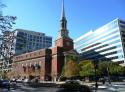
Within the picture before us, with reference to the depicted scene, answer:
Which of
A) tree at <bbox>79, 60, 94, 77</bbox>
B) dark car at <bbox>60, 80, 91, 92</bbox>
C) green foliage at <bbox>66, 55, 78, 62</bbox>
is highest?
green foliage at <bbox>66, 55, 78, 62</bbox>

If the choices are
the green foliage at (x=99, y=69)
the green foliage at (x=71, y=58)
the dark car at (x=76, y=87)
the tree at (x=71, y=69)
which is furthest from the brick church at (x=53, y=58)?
the dark car at (x=76, y=87)

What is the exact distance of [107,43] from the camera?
136 meters

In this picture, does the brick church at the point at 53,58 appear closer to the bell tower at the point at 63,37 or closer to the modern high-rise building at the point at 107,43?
the bell tower at the point at 63,37

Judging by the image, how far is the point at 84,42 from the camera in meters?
166

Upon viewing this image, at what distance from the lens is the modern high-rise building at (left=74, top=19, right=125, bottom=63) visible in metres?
125

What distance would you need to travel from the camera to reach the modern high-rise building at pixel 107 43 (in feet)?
411

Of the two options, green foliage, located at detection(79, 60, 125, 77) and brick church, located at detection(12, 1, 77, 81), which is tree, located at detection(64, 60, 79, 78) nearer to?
green foliage, located at detection(79, 60, 125, 77)

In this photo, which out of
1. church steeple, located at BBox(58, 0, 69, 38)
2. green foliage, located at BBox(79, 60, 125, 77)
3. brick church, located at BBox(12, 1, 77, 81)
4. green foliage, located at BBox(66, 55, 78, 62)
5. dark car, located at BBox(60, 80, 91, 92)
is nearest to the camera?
dark car, located at BBox(60, 80, 91, 92)

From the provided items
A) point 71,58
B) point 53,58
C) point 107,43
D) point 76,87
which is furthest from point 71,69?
point 107,43

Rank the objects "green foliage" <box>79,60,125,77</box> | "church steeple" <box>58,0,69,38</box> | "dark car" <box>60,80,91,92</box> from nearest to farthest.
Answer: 1. "dark car" <box>60,80,91,92</box>
2. "green foliage" <box>79,60,125,77</box>
3. "church steeple" <box>58,0,69,38</box>

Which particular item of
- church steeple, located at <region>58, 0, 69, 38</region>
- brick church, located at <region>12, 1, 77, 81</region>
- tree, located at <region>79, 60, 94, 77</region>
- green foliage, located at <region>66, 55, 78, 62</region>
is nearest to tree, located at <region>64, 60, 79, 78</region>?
tree, located at <region>79, 60, 94, 77</region>

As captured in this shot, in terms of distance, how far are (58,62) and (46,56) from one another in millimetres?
7820

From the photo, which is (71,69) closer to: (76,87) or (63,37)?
(63,37)

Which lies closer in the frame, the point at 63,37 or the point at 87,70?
the point at 87,70
